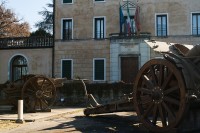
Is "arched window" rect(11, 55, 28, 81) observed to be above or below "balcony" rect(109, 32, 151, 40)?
below

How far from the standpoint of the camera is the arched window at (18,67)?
38.3 metres

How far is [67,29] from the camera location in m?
37.1

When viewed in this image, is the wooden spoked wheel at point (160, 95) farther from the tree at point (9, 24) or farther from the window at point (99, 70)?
the tree at point (9, 24)

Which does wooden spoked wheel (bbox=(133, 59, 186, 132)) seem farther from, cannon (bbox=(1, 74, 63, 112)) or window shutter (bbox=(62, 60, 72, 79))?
window shutter (bbox=(62, 60, 72, 79))

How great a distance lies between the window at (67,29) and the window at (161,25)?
8.23 metres

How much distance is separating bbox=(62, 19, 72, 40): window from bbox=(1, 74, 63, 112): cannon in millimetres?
17289

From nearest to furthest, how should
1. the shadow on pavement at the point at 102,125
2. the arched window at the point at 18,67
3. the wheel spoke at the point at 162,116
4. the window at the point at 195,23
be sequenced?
the wheel spoke at the point at 162,116 → the shadow on pavement at the point at 102,125 → the window at the point at 195,23 → the arched window at the point at 18,67

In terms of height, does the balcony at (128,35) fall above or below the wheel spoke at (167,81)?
above

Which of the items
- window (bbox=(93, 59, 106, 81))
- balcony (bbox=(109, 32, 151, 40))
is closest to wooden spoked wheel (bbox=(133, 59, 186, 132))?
balcony (bbox=(109, 32, 151, 40))

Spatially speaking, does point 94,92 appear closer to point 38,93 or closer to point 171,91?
point 38,93

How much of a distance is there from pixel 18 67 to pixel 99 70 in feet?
27.9

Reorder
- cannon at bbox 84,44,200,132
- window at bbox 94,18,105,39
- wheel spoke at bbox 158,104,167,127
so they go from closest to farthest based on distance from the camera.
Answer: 1. cannon at bbox 84,44,200,132
2. wheel spoke at bbox 158,104,167,127
3. window at bbox 94,18,105,39

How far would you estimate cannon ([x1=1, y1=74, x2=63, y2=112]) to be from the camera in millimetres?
19547

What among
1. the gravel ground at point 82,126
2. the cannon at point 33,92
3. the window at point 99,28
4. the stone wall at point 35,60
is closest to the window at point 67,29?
the stone wall at point 35,60
